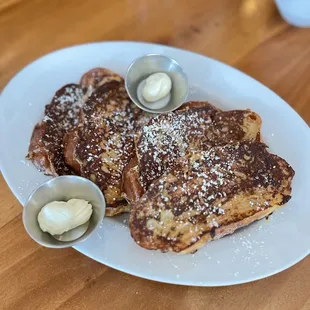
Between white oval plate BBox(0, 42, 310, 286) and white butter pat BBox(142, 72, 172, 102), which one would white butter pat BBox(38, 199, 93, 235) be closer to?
white oval plate BBox(0, 42, 310, 286)

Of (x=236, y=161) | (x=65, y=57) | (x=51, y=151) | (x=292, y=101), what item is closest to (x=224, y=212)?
(x=236, y=161)

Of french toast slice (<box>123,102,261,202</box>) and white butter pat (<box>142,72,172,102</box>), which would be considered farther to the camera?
white butter pat (<box>142,72,172,102</box>)

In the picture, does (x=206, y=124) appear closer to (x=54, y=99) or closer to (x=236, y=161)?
(x=236, y=161)

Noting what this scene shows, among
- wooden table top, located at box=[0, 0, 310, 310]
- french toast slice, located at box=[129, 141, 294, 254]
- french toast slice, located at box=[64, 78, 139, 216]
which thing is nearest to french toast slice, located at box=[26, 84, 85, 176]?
french toast slice, located at box=[64, 78, 139, 216]

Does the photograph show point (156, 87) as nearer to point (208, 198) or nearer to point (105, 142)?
point (105, 142)

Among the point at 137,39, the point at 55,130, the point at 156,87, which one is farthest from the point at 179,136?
the point at 137,39
